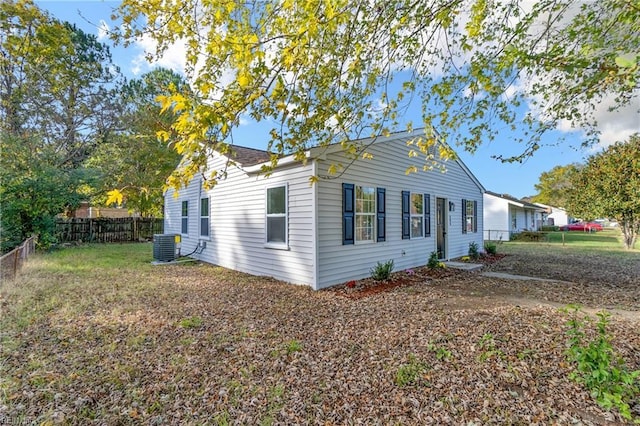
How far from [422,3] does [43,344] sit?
5901 mm

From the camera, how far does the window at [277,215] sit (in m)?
7.01

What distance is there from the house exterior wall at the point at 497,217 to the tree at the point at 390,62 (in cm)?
2029

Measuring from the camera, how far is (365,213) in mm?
7285

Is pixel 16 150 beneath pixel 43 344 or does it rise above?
above

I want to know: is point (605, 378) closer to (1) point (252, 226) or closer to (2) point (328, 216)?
(2) point (328, 216)

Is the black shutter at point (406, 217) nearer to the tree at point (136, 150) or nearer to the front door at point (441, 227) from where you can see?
the front door at point (441, 227)

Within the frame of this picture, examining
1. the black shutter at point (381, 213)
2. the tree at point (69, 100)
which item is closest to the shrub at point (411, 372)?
the black shutter at point (381, 213)

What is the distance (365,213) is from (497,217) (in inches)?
784

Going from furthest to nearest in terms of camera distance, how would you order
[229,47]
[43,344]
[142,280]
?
1. [142,280]
2. [43,344]
3. [229,47]

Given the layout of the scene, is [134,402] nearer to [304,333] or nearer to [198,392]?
[198,392]

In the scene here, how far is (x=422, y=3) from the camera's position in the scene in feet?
10.7

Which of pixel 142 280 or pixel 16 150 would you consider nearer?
pixel 142 280

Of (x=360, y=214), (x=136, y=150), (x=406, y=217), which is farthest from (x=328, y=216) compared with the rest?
(x=136, y=150)

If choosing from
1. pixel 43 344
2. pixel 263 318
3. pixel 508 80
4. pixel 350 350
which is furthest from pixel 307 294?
pixel 508 80
